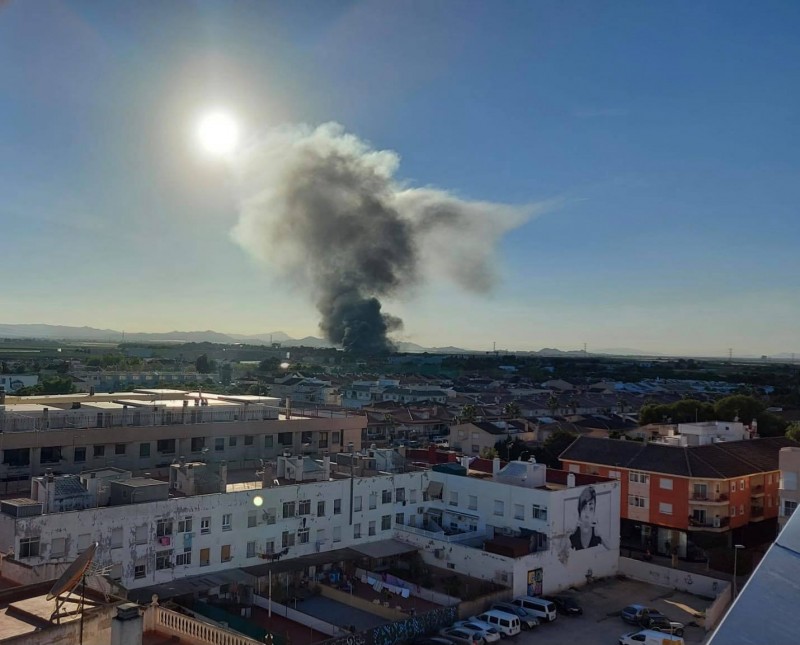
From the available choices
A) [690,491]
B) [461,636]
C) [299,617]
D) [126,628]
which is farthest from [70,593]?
[690,491]

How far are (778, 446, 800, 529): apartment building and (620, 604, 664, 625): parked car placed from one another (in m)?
9.19

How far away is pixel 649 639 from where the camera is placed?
20.4m

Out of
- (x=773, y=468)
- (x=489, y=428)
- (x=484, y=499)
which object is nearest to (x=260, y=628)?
(x=484, y=499)

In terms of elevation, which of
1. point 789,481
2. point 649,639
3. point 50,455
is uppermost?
point 50,455

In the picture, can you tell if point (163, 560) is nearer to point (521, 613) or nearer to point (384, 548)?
point (384, 548)

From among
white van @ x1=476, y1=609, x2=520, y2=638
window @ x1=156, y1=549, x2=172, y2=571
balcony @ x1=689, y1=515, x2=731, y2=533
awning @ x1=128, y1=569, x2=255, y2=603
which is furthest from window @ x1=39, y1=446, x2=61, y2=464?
balcony @ x1=689, y1=515, x2=731, y2=533

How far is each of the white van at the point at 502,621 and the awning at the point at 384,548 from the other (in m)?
4.54

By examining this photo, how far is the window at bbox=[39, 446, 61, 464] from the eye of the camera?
24.1 metres

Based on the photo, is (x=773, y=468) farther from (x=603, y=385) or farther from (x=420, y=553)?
(x=603, y=385)

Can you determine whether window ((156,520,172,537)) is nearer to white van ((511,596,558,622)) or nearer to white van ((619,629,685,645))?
white van ((511,596,558,622))

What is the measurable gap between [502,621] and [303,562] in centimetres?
673

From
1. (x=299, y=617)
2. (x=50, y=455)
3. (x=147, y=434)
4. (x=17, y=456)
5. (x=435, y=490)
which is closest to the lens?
(x=299, y=617)

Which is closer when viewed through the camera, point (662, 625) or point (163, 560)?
point (163, 560)

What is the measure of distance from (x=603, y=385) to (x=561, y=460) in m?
89.3
